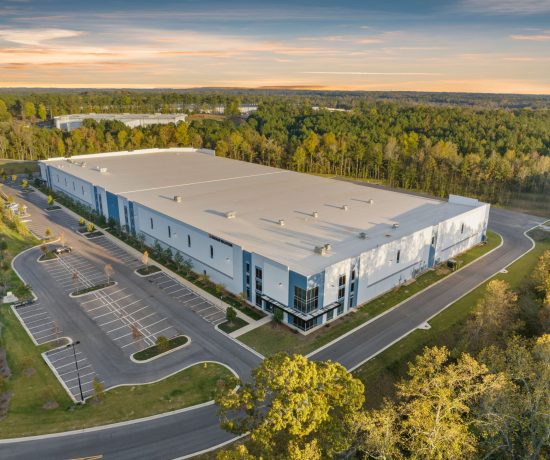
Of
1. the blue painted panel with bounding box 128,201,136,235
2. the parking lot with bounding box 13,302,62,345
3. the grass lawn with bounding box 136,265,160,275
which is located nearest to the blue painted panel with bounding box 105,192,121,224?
the blue painted panel with bounding box 128,201,136,235

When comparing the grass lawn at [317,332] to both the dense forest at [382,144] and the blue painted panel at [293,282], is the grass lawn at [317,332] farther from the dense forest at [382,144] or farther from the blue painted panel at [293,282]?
the dense forest at [382,144]

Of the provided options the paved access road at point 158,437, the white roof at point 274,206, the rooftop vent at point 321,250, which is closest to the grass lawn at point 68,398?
the paved access road at point 158,437

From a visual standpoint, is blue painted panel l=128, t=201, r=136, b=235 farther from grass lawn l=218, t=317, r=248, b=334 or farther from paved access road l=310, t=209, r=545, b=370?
paved access road l=310, t=209, r=545, b=370

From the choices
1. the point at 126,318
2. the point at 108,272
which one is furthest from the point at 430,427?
the point at 108,272

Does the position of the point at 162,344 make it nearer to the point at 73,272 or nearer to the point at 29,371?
the point at 29,371

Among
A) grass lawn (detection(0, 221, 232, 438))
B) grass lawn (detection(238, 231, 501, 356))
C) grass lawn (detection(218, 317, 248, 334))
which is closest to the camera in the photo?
grass lawn (detection(0, 221, 232, 438))

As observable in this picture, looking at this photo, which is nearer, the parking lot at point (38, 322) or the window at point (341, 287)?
the parking lot at point (38, 322)

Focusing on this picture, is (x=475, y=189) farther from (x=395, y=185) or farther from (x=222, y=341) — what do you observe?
(x=222, y=341)
